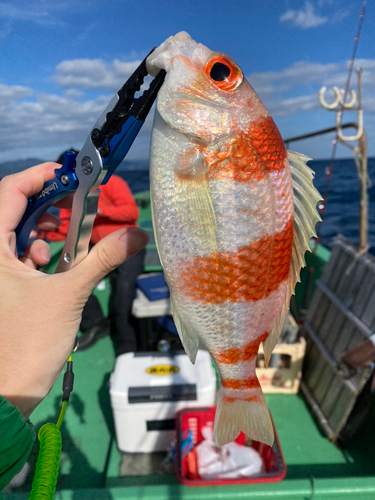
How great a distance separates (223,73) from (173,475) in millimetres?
2589

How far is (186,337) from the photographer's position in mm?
1094

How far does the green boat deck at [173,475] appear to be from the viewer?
5.43 feet

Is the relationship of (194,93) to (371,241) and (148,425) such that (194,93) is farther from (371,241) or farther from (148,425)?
(371,241)

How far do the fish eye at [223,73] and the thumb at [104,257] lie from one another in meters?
0.53

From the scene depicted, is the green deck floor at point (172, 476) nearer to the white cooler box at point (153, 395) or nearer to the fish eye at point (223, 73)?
the white cooler box at point (153, 395)

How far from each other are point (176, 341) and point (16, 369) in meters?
2.35

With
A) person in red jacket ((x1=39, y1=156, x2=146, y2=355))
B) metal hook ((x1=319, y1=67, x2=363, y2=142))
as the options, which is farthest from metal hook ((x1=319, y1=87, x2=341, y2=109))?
person in red jacket ((x1=39, y1=156, x2=146, y2=355))

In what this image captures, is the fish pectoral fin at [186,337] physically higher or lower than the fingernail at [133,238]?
lower

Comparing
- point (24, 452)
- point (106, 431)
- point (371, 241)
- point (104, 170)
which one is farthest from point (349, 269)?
point (371, 241)

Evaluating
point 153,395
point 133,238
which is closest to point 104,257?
point 133,238

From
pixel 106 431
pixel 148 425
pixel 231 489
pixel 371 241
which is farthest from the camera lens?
pixel 371 241

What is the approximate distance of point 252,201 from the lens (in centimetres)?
95

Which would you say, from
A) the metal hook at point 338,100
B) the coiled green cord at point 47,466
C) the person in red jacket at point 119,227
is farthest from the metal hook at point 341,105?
the coiled green cord at point 47,466

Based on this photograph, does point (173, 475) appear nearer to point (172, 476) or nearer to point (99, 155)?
point (172, 476)
